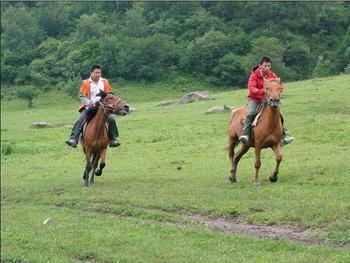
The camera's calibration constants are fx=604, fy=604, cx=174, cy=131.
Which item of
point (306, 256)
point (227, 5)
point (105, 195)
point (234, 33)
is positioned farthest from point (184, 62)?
point (306, 256)

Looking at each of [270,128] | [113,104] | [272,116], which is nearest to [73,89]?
[113,104]

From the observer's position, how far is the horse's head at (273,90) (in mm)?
14711

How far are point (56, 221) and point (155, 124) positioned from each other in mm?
19867

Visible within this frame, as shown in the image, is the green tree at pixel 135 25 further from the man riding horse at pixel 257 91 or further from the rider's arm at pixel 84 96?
the man riding horse at pixel 257 91

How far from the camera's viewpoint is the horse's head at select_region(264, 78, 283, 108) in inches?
579

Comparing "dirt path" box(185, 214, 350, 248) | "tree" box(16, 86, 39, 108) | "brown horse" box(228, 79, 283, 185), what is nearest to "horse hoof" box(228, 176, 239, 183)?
"brown horse" box(228, 79, 283, 185)

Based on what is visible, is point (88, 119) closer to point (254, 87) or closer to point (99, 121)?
point (99, 121)

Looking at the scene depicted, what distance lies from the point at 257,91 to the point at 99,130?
207 inches

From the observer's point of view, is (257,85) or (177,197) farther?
(257,85)

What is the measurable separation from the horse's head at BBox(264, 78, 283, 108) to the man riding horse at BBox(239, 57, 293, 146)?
2.93 ft

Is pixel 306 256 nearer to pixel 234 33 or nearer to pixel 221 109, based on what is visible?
pixel 221 109

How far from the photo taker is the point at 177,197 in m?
15.5

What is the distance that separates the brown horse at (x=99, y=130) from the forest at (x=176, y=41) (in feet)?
123

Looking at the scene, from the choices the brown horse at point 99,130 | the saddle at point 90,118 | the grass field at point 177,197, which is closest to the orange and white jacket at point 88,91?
the saddle at point 90,118
